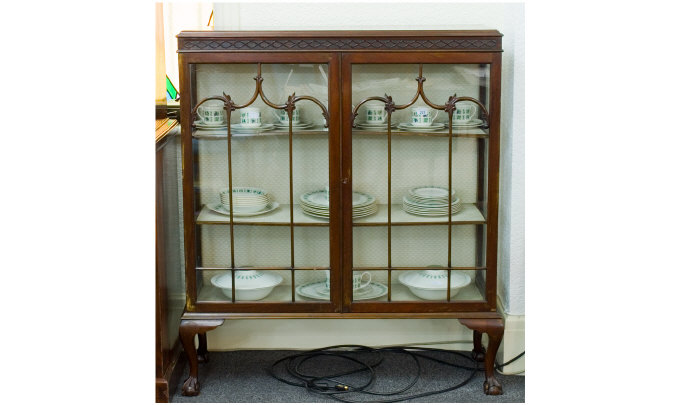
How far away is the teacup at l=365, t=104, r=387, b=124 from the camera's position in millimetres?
2146

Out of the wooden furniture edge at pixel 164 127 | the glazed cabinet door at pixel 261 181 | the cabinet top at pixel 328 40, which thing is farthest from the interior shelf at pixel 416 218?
the wooden furniture edge at pixel 164 127

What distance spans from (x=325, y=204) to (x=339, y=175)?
0.10 meters

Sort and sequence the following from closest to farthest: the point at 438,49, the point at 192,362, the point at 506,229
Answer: the point at 438,49, the point at 192,362, the point at 506,229

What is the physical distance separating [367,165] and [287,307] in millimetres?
478

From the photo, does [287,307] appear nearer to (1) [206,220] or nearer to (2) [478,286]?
(1) [206,220]

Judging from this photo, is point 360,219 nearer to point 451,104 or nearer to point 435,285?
point 435,285

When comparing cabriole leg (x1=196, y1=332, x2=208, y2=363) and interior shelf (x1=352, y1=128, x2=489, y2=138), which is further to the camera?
cabriole leg (x1=196, y1=332, x2=208, y2=363)

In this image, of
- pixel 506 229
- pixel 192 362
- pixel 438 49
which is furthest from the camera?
pixel 506 229

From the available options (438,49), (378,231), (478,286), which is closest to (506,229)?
(478,286)

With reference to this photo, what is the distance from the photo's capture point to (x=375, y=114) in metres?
2.15

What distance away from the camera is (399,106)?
2152 millimetres

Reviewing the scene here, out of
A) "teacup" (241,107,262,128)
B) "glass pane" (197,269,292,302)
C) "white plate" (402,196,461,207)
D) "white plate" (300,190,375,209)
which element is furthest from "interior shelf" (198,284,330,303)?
"teacup" (241,107,262,128)

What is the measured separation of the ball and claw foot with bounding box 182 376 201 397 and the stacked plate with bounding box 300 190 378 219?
0.61m

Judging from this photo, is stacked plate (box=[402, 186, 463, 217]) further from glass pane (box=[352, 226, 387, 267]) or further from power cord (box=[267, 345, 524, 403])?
power cord (box=[267, 345, 524, 403])
